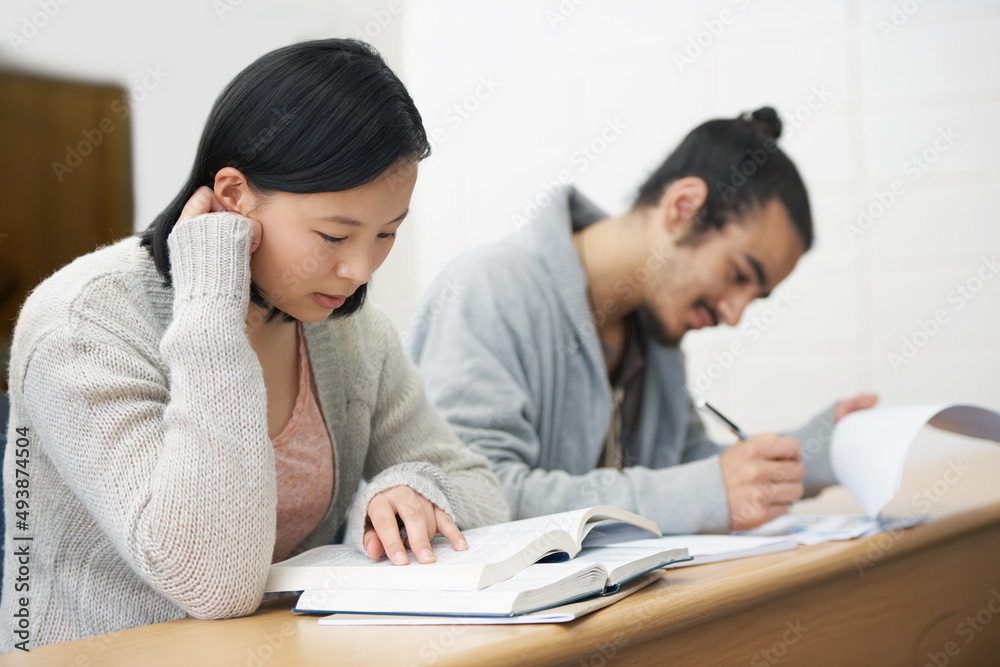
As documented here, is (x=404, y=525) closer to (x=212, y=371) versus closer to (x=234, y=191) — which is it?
(x=212, y=371)

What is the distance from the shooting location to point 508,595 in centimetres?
64

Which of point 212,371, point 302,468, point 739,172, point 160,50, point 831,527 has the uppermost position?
point 160,50

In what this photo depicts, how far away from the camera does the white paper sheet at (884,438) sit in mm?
1117

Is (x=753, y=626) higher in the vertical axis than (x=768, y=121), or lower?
lower

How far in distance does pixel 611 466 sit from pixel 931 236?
1.32m

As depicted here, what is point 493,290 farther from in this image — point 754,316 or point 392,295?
point 392,295

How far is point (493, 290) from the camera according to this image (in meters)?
1.43

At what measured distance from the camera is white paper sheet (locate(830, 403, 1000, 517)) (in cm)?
112

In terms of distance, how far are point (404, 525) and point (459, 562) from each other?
141 mm

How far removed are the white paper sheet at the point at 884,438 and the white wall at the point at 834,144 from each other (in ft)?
4.06

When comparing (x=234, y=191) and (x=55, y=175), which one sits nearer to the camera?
(x=234, y=191)

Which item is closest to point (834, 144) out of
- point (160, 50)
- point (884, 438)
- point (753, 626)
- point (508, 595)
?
point (884, 438)

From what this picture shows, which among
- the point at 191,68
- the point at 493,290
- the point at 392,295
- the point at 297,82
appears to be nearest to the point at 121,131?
the point at 191,68

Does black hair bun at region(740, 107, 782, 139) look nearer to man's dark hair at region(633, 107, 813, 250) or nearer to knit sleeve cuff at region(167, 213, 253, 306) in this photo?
man's dark hair at region(633, 107, 813, 250)
